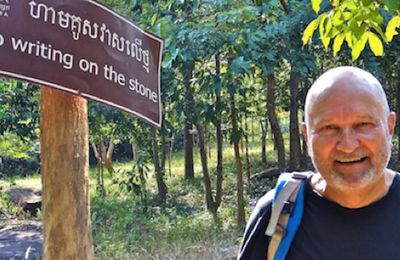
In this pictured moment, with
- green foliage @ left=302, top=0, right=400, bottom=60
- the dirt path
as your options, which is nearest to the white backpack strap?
green foliage @ left=302, top=0, right=400, bottom=60

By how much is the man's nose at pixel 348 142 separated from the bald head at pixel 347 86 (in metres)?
0.12

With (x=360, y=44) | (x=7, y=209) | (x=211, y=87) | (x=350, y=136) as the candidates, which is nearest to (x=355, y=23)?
(x=360, y=44)

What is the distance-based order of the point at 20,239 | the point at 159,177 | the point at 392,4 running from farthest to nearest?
the point at 159,177 → the point at 20,239 → the point at 392,4

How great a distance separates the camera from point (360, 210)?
57.1 inches

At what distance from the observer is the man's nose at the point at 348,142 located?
1.39 meters

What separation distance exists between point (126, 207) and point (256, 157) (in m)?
→ 7.83

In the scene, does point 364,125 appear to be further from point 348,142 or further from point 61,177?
point 61,177

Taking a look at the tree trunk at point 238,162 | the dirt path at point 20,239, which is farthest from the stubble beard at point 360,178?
the tree trunk at point 238,162

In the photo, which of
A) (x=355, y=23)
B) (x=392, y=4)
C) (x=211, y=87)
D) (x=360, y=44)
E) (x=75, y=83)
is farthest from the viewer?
(x=211, y=87)

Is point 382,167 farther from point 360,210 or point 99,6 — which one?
point 99,6

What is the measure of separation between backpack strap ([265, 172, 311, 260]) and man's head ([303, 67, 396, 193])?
0.32 ft

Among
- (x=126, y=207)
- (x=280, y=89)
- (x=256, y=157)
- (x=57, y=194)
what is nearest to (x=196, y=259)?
(x=57, y=194)

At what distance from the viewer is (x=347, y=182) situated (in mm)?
1404

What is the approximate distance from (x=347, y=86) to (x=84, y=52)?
2.96 feet
